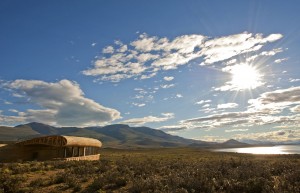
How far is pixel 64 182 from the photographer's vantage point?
20.2 metres

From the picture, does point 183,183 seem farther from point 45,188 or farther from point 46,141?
point 46,141

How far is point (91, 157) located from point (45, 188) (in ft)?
119

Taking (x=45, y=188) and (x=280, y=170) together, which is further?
(x=280, y=170)

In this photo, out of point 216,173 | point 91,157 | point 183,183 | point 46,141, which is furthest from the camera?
point 91,157

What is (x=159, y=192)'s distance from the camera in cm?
1469

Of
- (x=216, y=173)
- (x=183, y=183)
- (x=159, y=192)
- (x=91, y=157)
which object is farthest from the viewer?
(x=91, y=157)

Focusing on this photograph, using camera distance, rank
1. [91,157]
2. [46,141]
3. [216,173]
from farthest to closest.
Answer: [91,157], [46,141], [216,173]

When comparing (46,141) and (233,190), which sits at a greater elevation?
(46,141)

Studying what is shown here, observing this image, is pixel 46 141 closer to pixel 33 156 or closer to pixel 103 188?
pixel 33 156

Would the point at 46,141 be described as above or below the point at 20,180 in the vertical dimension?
above

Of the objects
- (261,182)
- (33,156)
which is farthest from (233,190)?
(33,156)

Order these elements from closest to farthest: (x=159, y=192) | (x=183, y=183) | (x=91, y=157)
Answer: (x=159, y=192)
(x=183, y=183)
(x=91, y=157)

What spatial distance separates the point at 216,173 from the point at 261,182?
214 inches

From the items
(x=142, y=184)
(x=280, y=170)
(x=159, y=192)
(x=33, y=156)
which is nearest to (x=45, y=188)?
(x=142, y=184)
